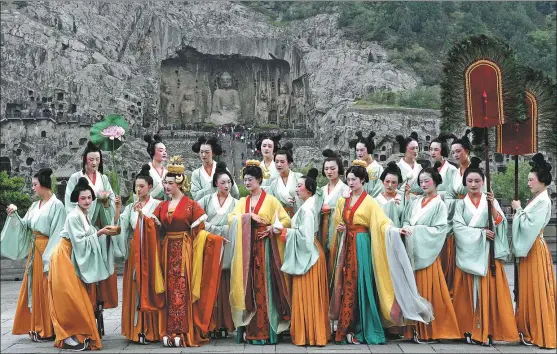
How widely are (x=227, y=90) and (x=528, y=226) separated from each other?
132 ft

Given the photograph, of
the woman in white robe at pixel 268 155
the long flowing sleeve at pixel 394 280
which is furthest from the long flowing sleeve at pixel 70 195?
the long flowing sleeve at pixel 394 280

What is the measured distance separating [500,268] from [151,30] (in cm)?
4001

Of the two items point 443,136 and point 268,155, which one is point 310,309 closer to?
point 268,155

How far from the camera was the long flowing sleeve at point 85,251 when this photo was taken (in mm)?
7359

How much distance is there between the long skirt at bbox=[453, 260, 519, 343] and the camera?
24.3 ft

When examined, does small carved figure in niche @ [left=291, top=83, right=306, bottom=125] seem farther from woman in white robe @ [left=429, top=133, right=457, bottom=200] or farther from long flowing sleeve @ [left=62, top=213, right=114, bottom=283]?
long flowing sleeve @ [left=62, top=213, right=114, bottom=283]

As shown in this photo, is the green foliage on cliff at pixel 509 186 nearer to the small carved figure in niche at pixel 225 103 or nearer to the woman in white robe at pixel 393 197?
the small carved figure in niche at pixel 225 103

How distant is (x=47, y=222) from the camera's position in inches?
310

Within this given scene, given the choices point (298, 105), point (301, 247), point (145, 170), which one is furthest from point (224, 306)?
point (298, 105)

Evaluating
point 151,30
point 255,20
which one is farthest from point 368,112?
point 151,30

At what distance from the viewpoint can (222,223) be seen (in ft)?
26.1

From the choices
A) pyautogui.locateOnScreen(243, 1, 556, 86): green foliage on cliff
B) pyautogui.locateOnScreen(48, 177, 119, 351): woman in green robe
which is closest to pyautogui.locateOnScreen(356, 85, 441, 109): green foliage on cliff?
pyautogui.locateOnScreen(243, 1, 556, 86): green foliage on cliff

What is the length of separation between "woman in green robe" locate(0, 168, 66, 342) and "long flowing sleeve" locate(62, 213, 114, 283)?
0.49 metres

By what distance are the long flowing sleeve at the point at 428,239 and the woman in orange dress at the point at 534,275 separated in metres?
0.77
